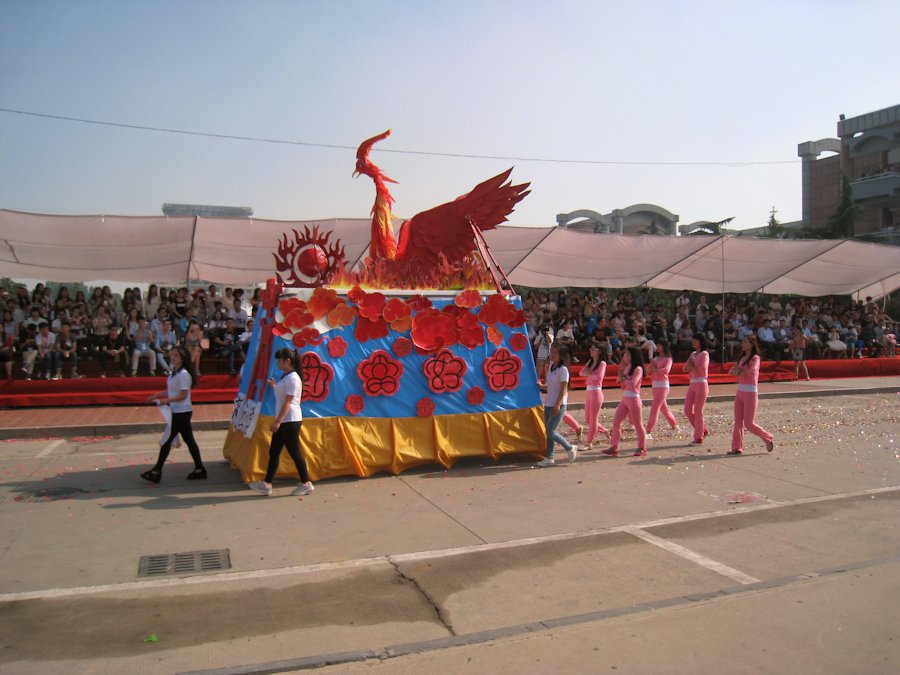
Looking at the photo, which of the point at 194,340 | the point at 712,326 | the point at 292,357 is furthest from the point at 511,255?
the point at 292,357

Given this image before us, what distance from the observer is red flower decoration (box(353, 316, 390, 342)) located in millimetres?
8562

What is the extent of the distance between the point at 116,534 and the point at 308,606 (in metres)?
2.41

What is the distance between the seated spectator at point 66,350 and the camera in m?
14.1

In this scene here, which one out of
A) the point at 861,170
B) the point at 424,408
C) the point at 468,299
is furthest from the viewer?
the point at 861,170

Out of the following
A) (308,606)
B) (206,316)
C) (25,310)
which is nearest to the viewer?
(308,606)

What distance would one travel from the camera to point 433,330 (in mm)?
8969

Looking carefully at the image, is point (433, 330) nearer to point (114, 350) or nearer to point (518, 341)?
point (518, 341)

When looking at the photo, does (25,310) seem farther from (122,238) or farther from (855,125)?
(855,125)

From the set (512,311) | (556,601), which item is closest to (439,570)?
(556,601)

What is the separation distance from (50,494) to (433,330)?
15.1 feet

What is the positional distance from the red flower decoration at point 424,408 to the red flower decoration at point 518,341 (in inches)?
57.3

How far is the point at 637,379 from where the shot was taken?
9398mm

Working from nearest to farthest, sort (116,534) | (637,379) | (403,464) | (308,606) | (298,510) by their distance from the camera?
(308,606) → (116,534) → (298,510) → (403,464) → (637,379)

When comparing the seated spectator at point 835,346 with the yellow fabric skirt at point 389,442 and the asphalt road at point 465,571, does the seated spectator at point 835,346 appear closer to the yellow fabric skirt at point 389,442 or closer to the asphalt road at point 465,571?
the asphalt road at point 465,571
